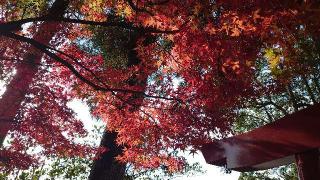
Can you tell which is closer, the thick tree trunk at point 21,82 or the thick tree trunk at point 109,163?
the thick tree trunk at point 109,163

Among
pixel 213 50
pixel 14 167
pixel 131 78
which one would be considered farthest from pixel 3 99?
pixel 213 50

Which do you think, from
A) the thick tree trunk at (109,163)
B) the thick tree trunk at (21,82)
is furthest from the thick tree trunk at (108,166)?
the thick tree trunk at (21,82)

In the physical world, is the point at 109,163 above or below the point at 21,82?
below

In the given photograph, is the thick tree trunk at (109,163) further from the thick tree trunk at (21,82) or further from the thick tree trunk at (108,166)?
the thick tree trunk at (21,82)

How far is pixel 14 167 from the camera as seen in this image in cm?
1223

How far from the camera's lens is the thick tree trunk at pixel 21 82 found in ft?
39.4

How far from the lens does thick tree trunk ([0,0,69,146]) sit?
1202 cm

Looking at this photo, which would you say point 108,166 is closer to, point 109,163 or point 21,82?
point 109,163

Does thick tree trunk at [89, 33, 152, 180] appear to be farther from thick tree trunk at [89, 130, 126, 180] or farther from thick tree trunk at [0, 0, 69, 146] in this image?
thick tree trunk at [0, 0, 69, 146]

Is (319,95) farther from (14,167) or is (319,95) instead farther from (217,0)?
(14,167)

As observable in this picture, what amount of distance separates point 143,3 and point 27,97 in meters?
5.78

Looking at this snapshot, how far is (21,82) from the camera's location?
1263 cm

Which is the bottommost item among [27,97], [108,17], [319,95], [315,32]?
[315,32]

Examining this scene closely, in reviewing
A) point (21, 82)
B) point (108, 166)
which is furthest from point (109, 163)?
point (21, 82)
